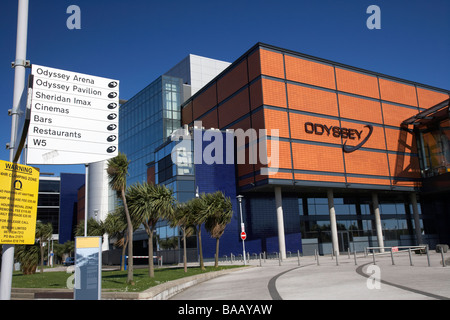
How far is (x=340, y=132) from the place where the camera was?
47.5m

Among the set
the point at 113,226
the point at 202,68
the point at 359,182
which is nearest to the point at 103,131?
the point at 113,226

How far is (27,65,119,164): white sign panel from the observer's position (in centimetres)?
642

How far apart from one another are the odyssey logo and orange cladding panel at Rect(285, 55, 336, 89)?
534 cm

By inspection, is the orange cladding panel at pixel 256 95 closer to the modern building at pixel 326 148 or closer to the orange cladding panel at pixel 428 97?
the modern building at pixel 326 148

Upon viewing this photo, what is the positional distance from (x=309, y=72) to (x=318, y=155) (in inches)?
405

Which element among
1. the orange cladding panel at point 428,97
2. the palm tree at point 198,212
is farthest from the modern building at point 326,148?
the palm tree at point 198,212

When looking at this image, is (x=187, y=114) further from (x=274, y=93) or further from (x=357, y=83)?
(x=357, y=83)

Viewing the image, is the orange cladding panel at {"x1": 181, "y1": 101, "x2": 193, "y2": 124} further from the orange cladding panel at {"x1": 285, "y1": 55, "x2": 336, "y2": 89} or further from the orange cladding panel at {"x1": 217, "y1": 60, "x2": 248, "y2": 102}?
the orange cladding panel at {"x1": 285, "y1": 55, "x2": 336, "y2": 89}

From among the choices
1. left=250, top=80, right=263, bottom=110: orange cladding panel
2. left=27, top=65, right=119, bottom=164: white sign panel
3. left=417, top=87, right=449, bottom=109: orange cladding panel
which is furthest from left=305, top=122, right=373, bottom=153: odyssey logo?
left=27, top=65, right=119, bottom=164: white sign panel

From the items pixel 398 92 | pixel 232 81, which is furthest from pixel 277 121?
pixel 398 92

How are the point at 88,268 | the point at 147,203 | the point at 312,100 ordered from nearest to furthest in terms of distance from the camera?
1. the point at 88,268
2. the point at 147,203
3. the point at 312,100

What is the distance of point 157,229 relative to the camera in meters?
45.2

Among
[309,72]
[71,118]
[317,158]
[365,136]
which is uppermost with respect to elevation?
[309,72]
